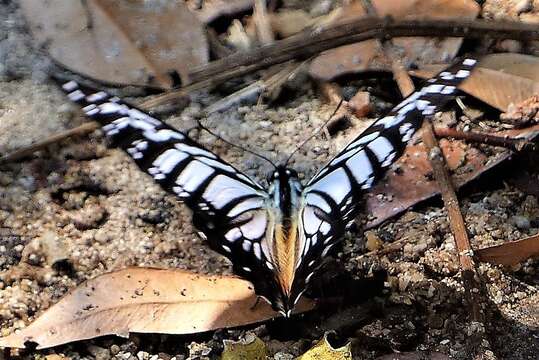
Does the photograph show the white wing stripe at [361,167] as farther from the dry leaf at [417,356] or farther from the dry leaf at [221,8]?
the dry leaf at [221,8]

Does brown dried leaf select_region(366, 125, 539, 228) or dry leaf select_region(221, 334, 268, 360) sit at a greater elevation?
brown dried leaf select_region(366, 125, 539, 228)

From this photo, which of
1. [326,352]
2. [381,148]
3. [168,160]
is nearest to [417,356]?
[326,352]

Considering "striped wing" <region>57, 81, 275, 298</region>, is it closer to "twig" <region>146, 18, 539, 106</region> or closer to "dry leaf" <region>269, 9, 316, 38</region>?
"twig" <region>146, 18, 539, 106</region>

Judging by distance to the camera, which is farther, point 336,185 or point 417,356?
point 336,185

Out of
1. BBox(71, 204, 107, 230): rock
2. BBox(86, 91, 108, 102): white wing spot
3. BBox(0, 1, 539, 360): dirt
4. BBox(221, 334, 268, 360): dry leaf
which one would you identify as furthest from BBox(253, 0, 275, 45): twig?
BBox(221, 334, 268, 360): dry leaf

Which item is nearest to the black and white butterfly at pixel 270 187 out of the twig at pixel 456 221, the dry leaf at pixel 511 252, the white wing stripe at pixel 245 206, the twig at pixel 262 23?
the white wing stripe at pixel 245 206

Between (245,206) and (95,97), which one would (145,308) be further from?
(95,97)

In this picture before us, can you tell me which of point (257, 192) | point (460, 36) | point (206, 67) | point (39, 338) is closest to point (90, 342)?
point (39, 338)
